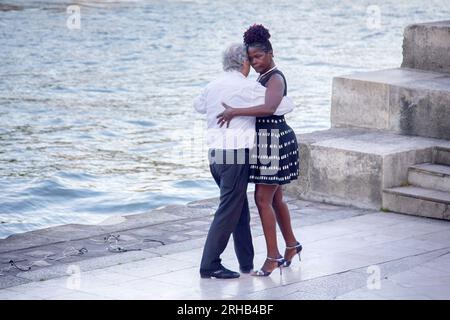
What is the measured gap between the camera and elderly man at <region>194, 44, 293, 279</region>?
761cm

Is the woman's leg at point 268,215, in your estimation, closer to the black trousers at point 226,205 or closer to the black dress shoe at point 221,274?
the black trousers at point 226,205

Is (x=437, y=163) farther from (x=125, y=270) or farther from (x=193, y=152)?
(x=193, y=152)

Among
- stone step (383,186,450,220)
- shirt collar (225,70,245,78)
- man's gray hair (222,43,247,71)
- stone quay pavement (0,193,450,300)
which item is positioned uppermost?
man's gray hair (222,43,247,71)

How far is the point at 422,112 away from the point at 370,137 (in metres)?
0.55

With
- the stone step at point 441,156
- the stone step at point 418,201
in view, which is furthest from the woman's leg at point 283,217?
the stone step at point 441,156

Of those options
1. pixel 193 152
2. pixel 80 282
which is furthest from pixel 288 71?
pixel 80 282

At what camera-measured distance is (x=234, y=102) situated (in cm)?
762

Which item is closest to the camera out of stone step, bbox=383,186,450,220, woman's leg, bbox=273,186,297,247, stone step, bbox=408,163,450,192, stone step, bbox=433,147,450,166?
woman's leg, bbox=273,186,297,247

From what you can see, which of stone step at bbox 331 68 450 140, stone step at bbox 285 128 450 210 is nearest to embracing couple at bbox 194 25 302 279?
stone step at bbox 285 128 450 210

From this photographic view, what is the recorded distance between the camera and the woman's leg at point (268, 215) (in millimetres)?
7820

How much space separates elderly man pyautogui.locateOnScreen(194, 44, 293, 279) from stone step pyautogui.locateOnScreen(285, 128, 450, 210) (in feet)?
8.59

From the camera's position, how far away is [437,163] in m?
10.4

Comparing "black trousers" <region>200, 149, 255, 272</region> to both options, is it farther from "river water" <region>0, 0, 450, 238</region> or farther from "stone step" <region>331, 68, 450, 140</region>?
"river water" <region>0, 0, 450, 238</region>
